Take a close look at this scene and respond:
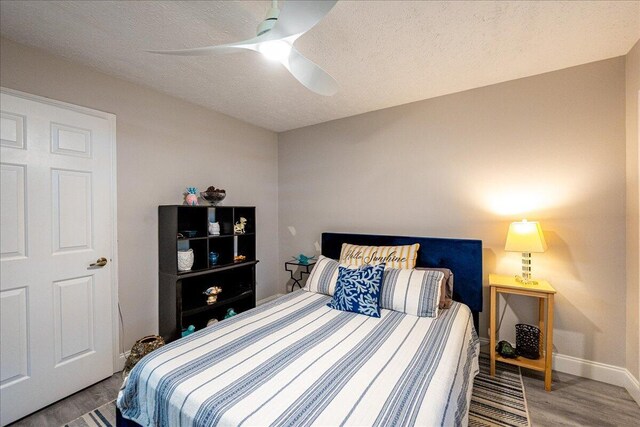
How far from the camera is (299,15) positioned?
43.1 inches

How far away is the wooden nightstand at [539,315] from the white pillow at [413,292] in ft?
1.55

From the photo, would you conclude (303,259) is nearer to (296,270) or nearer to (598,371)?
(296,270)

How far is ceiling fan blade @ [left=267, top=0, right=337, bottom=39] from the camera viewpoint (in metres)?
1.03

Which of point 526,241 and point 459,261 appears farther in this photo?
point 459,261

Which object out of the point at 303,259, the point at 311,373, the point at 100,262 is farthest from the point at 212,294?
the point at 311,373

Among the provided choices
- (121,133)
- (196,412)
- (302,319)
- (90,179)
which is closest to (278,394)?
(196,412)

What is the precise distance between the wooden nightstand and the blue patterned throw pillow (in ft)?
3.09

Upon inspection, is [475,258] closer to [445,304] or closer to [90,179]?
[445,304]

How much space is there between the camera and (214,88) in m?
2.56

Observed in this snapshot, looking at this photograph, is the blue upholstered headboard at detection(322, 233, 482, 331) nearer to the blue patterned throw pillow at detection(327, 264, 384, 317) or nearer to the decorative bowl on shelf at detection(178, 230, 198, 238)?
the blue patterned throw pillow at detection(327, 264, 384, 317)

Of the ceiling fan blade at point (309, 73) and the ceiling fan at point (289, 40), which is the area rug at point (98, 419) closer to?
the ceiling fan at point (289, 40)

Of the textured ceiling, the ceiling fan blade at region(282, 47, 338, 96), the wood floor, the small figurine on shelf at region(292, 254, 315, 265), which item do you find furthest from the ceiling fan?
the wood floor

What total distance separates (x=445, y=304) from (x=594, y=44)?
2.16 metres

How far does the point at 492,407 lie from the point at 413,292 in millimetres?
874
